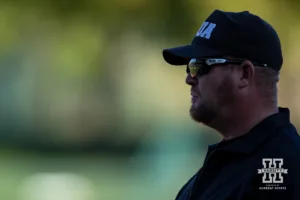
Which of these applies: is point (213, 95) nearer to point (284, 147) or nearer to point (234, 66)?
point (234, 66)

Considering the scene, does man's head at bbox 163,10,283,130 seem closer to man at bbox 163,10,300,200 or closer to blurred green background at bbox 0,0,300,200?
man at bbox 163,10,300,200

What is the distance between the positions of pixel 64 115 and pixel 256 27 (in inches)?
163

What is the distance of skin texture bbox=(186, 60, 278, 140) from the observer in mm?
2270

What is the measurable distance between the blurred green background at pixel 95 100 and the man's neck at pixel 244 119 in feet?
13.4

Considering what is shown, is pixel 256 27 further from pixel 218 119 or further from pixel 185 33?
pixel 185 33

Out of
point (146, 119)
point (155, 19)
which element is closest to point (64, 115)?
point (146, 119)

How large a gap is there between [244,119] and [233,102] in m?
0.07

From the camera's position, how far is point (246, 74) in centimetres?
228

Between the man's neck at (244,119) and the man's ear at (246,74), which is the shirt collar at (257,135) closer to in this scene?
the man's neck at (244,119)

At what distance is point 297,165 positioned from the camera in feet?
6.84

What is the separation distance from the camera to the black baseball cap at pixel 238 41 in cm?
229

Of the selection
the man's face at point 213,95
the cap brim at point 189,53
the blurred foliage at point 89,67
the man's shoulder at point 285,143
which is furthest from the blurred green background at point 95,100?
the man's shoulder at point 285,143

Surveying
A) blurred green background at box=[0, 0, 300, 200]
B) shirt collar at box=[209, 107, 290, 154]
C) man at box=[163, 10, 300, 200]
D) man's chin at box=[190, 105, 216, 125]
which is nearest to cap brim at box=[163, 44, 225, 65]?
man at box=[163, 10, 300, 200]

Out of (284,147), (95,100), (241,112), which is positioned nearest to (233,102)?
(241,112)
